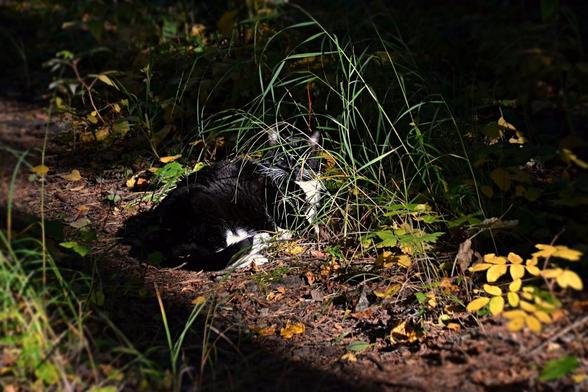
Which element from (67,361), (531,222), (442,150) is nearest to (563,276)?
(531,222)

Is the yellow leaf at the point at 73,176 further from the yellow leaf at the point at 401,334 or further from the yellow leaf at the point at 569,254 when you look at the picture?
the yellow leaf at the point at 569,254

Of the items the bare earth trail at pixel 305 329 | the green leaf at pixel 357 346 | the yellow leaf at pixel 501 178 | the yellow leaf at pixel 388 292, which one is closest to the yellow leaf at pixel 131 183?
the bare earth trail at pixel 305 329

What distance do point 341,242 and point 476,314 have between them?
3.29 ft

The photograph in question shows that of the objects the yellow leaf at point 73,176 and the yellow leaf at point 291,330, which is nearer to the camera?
the yellow leaf at point 291,330

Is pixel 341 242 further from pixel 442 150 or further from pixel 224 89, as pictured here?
pixel 224 89

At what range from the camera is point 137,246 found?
409 centimetres

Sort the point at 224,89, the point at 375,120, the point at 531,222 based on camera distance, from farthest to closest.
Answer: the point at 224,89 < the point at 375,120 < the point at 531,222

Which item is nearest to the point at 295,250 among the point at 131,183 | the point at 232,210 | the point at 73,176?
the point at 232,210

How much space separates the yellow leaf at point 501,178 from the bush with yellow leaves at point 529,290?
0.43 m

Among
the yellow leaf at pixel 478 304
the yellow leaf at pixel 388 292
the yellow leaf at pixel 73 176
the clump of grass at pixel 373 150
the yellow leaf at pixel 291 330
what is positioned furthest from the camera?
the yellow leaf at pixel 73 176

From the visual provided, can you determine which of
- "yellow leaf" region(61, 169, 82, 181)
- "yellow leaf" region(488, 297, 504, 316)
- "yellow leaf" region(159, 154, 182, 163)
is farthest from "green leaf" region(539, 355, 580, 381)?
"yellow leaf" region(61, 169, 82, 181)

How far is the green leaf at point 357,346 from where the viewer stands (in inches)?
124

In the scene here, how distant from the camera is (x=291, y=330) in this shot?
3.32 m

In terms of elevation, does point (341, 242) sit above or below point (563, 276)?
below
